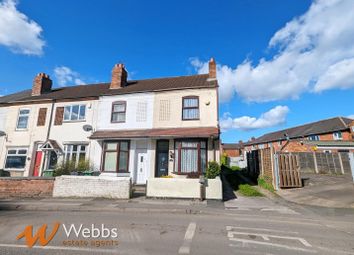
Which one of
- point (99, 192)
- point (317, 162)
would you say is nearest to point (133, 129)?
point (99, 192)

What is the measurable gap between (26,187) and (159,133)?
8.58m

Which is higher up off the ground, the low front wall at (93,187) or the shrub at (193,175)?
the shrub at (193,175)

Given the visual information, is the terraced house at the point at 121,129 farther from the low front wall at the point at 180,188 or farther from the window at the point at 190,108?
the low front wall at the point at 180,188

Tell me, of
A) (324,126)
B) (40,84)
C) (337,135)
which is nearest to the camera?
(40,84)

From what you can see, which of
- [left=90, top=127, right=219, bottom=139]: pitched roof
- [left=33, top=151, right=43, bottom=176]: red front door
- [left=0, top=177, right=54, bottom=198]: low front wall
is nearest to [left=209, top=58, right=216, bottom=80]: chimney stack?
[left=90, top=127, right=219, bottom=139]: pitched roof

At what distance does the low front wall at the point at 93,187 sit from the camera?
1098 centimetres

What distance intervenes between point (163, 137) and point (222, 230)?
8512 millimetres

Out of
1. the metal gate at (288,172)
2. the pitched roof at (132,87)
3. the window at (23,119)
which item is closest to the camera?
the metal gate at (288,172)

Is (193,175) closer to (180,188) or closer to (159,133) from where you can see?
(180,188)

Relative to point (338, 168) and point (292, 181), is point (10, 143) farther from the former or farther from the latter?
point (338, 168)

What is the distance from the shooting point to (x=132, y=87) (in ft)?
57.6

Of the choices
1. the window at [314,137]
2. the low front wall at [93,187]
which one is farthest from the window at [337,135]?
the low front wall at [93,187]

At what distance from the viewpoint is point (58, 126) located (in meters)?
16.9

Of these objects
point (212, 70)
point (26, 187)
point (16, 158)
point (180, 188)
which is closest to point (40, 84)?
point (16, 158)
